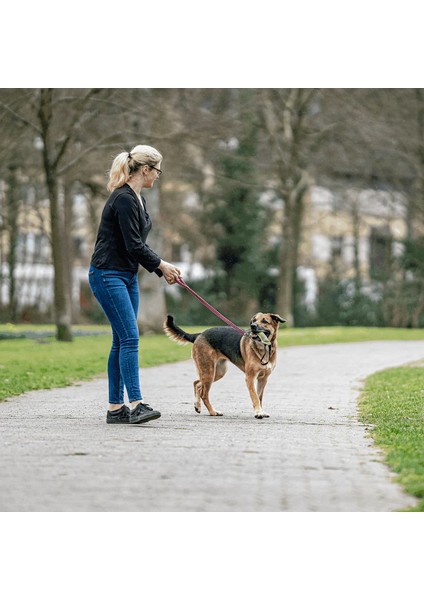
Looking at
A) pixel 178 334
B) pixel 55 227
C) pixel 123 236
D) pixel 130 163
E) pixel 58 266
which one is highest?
pixel 55 227

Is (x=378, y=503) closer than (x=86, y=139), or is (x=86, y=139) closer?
(x=378, y=503)

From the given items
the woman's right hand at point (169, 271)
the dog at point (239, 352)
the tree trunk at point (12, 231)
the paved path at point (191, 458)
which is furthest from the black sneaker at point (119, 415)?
the tree trunk at point (12, 231)

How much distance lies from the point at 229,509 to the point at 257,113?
31435 mm

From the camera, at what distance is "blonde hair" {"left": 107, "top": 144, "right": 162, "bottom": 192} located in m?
8.84

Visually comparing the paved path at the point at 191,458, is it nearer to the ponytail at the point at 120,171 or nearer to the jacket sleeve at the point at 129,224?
the jacket sleeve at the point at 129,224

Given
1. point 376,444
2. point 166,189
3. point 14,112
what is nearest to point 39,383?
point 376,444

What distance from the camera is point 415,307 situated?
3653 centimetres

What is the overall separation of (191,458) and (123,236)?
91.0 inches

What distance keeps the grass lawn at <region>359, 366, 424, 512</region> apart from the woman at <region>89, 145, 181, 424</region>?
202 centimetres

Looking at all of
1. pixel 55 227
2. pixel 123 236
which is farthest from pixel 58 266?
pixel 123 236

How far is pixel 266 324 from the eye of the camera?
9.26m

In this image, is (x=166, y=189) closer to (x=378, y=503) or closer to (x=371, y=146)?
(x=371, y=146)

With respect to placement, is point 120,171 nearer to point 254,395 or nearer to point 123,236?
point 123,236

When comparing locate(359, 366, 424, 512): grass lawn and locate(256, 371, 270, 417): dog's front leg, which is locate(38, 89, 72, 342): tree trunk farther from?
locate(256, 371, 270, 417): dog's front leg
